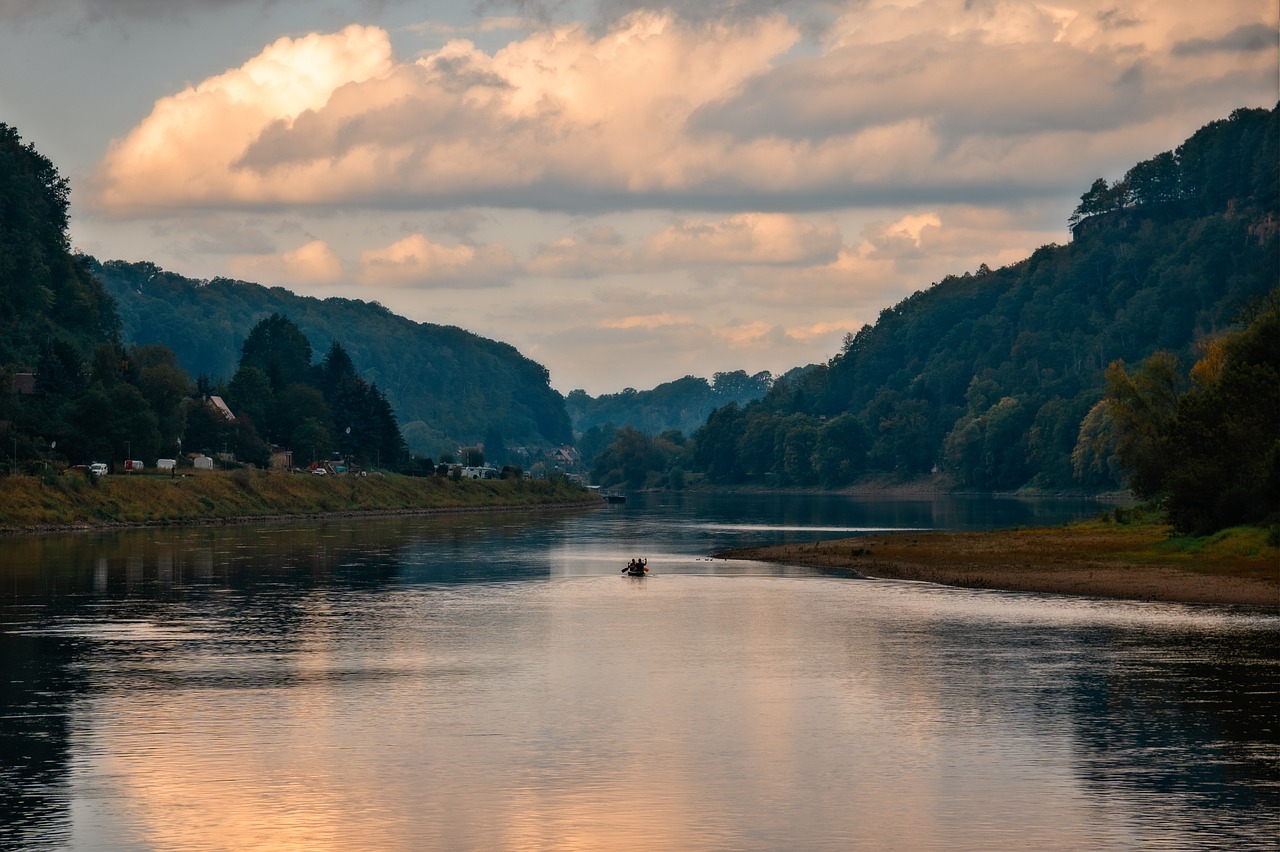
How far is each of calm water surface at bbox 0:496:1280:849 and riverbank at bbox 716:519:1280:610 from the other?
19.9 feet

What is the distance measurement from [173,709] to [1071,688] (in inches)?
1237

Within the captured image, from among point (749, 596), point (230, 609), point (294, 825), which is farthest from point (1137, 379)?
point (294, 825)

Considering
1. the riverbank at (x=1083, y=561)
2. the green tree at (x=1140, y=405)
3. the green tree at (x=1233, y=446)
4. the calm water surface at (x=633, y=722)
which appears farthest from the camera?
the green tree at (x=1140, y=405)

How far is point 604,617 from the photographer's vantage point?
83375mm

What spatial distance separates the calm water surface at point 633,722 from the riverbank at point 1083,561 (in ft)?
19.9

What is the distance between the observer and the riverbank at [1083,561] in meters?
91.2

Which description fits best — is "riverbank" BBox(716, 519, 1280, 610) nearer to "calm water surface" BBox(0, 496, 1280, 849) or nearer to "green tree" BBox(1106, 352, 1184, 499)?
"calm water surface" BBox(0, 496, 1280, 849)

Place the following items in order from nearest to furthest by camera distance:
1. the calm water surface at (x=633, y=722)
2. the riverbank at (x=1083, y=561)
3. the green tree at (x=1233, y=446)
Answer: the calm water surface at (x=633, y=722) → the riverbank at (x=1083, y=561) → the green tree at (x=1233, y=446)

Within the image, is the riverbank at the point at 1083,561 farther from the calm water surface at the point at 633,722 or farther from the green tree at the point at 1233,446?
the calm water surface at the point at 633,722

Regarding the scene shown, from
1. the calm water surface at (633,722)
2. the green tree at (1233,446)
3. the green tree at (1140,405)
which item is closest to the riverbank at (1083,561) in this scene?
the green tree at (1233,446)

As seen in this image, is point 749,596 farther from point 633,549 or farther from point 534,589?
point 633,549

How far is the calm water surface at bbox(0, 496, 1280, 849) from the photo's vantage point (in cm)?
3675

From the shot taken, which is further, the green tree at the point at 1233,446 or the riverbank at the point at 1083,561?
the green tree at the point at 1233,446

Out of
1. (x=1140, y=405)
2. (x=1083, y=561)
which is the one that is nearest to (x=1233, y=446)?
(x=1083, y=561)
